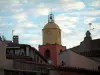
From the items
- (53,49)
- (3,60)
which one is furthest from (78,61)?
(53,49)

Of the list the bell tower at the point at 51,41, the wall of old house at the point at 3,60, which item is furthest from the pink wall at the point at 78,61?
the bell tower at the point at 51,41

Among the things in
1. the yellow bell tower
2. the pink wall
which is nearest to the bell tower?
the yellow bell tower

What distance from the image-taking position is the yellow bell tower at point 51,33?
8438 centimetres

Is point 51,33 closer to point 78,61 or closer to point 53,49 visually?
point 53,49

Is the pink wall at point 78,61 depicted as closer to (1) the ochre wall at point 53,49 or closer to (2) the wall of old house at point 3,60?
(2) the wall of old house at point 3,60

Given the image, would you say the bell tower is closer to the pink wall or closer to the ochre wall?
the ochre wall

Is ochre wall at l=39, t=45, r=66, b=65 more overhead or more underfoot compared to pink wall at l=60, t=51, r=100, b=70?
more overhead

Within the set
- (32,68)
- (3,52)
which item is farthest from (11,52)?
(3,52)

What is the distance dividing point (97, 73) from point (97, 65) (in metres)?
9.19

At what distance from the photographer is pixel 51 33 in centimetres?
8506

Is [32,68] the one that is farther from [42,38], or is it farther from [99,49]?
[42,38]

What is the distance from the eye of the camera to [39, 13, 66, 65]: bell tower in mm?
82969

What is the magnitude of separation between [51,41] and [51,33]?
1.71 meters

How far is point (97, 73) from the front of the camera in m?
45.6
